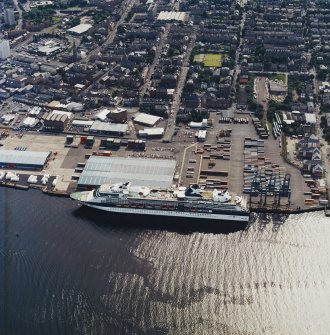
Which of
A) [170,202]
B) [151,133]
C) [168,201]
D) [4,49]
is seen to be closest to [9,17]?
[4,49]

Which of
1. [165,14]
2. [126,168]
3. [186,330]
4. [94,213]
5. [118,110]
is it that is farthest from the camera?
[165,14]

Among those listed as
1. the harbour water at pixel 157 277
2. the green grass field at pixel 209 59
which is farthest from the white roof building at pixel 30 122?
the green grass field at pixel 209 59

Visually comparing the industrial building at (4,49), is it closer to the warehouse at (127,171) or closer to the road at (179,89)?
the road at (179,89)

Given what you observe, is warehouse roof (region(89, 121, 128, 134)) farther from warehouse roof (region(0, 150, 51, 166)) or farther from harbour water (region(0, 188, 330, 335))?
harbour water (region(0, 188, 330, 335))

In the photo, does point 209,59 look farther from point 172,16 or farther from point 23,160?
point 23,160

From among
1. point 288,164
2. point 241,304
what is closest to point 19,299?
point 241,304

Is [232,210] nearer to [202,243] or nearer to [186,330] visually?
[202,243]

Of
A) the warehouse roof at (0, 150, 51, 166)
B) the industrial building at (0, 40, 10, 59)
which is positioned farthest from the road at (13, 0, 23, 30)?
the warehouse roof at (0, 150, 51, 166)
